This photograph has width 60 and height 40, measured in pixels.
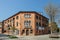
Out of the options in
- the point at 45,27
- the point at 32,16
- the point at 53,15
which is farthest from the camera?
the point at 45,27

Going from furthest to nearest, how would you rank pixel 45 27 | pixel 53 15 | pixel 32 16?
pixel 45 27, pixel 32 16, pixel 53 15

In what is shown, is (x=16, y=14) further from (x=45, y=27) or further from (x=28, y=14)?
(x=45, y=27)

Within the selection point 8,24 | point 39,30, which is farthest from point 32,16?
point 8,24

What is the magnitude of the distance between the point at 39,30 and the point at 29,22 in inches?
239

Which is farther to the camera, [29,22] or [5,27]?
[5,27]

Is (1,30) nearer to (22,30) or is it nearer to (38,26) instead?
(22,30)

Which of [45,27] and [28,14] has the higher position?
[28,14]

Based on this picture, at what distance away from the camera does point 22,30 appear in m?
73.8

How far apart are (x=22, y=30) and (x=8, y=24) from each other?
34.7 feet

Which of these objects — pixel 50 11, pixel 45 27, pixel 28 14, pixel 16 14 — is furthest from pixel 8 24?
pixel 50 11

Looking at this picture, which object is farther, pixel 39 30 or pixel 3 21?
pixel 3 21

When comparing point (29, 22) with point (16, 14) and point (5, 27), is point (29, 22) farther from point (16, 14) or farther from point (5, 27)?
point (5, 27)

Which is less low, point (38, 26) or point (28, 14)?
point (28, 14)

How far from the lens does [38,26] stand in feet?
247
